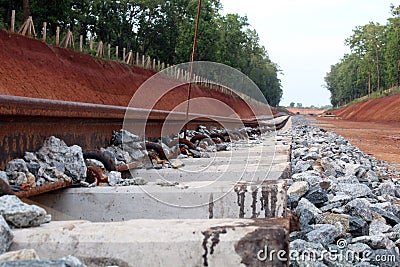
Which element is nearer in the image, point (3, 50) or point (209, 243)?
point (209, 243)

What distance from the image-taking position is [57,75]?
1636cm

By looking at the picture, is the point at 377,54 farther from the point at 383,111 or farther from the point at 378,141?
the point at 378,141

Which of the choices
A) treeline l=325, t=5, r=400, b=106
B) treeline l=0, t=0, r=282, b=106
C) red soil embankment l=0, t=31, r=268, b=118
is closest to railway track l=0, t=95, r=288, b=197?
red soil embankment l=0, t=31, r=268, b=118

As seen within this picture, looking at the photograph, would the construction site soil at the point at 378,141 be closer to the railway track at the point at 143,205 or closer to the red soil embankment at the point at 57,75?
the railway track at the point at 143,205

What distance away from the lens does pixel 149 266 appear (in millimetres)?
1413

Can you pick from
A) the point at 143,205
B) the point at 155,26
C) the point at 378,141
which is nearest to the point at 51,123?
the point at 143,205

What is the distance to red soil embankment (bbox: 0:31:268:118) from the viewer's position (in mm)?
13508

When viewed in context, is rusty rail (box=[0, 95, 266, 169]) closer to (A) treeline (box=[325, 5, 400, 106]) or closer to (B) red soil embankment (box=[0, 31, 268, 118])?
(B) red soil embankment (box=[0, 31, 268, 118])

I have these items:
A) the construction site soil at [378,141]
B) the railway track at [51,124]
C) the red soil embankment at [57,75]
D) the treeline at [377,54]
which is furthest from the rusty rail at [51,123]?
the treeline at [377,54]

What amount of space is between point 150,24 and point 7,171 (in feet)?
143

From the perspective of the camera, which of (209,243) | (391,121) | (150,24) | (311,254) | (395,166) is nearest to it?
(209,243)

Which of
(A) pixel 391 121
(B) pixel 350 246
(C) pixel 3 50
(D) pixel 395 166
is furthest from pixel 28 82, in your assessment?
(A) pixel 391 121

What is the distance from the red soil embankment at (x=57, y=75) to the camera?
532 inches

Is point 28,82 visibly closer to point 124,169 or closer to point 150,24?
point 124,169
